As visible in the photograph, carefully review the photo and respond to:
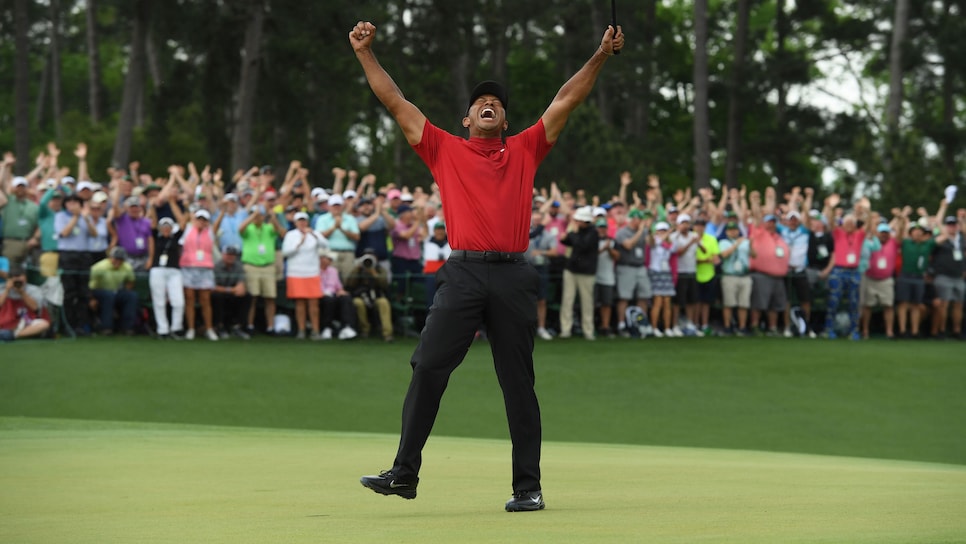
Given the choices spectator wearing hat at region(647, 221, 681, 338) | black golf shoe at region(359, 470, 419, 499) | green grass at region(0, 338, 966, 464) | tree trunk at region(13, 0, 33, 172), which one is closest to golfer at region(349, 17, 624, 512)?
black golf shoe at region(359, 470, 419, 499)

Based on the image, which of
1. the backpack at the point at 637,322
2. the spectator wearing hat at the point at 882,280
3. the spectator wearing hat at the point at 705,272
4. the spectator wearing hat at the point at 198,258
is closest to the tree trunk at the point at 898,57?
the spectator wearing hat at the point at 882,280

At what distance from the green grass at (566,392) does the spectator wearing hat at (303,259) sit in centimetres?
79

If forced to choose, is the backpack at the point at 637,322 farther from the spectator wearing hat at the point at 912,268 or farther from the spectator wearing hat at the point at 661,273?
the spectator wearing hat at the point at 912,268

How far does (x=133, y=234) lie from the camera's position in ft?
71.2

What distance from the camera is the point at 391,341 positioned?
22859 millimetres

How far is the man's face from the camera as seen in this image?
24.8ft

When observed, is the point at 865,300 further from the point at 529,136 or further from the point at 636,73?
the point at 636,73

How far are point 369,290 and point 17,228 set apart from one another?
17.4ft

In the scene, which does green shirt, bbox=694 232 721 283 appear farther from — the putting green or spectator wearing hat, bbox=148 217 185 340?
the putting green

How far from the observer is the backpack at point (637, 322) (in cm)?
2484

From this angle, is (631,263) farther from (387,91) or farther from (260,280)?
(387,91)

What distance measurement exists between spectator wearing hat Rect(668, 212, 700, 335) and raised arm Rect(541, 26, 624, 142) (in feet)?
55.9

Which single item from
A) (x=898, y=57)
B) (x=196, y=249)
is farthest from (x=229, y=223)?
(x=898, y=57)

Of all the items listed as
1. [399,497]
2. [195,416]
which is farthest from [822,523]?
[195,416]
